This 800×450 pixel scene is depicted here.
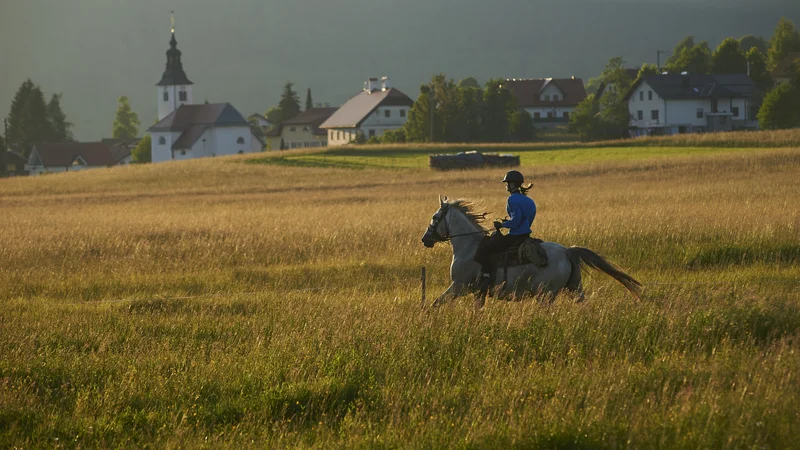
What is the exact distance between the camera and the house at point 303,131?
170625 mm

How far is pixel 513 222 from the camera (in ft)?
42.5

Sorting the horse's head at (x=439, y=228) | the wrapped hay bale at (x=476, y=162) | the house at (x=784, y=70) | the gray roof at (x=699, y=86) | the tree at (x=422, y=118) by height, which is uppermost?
the house at (x=784, y=70)

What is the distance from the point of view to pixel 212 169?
251ft

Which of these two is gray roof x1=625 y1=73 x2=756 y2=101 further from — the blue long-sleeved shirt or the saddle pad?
the saddle pad

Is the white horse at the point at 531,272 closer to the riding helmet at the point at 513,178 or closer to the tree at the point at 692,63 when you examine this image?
the riding helmet at the point at 513,178

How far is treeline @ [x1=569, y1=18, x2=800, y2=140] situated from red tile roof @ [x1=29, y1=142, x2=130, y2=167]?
84745 millimetres

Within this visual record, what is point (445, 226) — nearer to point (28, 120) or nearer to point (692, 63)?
point (692, 63)

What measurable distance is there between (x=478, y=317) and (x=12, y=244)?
15.0 meters

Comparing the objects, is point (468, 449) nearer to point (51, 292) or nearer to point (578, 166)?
point (51, 292)

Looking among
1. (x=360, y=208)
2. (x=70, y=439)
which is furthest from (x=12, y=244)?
(x=70, y=439)

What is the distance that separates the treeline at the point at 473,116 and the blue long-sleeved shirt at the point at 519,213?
330 feet

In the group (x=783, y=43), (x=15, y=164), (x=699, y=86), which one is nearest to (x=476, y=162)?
(x=699, y=86)

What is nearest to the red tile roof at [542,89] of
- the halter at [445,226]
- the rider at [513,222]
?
the halter at [445,226]

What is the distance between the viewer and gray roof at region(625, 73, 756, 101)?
11775 cm
